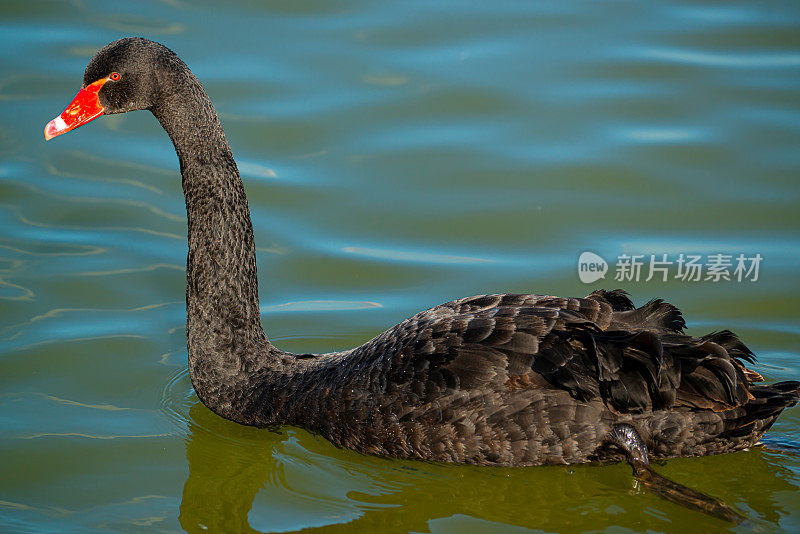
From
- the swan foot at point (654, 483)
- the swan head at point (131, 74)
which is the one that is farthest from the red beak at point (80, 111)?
the swan foot at point (654, 483)

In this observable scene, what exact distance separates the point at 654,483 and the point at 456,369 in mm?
1265

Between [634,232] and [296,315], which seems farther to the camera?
[634,232]

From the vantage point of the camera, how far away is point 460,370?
5441 millimetres

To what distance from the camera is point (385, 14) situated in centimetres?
1185

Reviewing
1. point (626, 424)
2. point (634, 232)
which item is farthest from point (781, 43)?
point (626, 424)

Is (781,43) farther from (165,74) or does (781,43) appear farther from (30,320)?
(30,320)

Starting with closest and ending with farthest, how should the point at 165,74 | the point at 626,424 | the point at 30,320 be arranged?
the point at 626,424
the point at 165,74
the point at 30,320

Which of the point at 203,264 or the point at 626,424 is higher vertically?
the point at 203,264

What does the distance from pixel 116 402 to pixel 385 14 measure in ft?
22.3

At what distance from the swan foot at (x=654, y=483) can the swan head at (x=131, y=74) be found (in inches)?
136

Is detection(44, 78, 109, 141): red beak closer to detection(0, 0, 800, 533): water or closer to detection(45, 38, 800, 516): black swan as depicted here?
detection(45, 38, 800, 516): black swan

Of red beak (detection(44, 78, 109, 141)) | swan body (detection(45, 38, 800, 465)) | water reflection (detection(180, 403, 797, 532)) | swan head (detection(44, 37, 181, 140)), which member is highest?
swan head (detection(44, 37, 181, 140))

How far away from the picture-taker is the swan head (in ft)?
19.7

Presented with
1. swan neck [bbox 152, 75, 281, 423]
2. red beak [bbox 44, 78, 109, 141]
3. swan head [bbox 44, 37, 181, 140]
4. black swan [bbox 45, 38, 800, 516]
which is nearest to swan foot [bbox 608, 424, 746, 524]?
black swan [bbox 45, 38, 800, 516]
